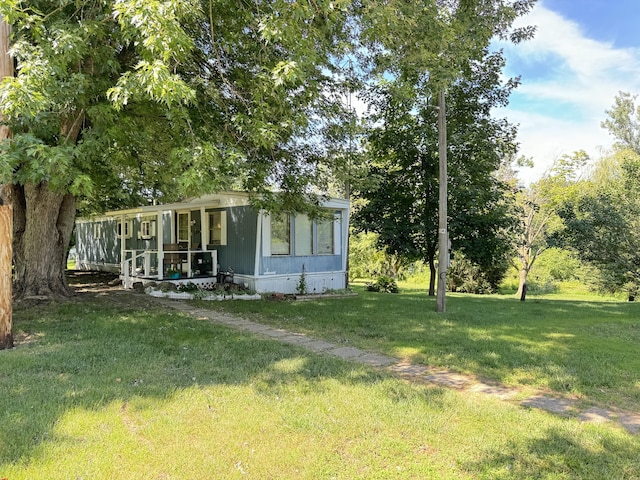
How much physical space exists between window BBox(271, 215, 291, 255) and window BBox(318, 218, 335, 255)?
1.14 meters

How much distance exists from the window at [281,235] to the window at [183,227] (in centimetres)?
388

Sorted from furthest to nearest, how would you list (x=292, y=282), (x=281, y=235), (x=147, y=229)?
(x=147, y=229) < (x=292, y=282) < (x=281, y=235)

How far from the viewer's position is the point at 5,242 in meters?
5.18

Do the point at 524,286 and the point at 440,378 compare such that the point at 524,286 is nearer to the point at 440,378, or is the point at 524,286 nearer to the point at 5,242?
the point at 440,378

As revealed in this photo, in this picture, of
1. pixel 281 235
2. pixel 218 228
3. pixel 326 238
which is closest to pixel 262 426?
pixel 281 235

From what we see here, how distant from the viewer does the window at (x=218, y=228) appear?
1254cm

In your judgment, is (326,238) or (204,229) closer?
(326,238)

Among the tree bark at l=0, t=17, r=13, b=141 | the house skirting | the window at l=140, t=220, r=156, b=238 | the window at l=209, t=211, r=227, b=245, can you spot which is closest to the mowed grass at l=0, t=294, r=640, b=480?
the tree bark at l=0, t=17, r=13, b=141

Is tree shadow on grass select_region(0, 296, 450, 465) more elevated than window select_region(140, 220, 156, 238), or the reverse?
window select_region(140, 220, 156, 238)

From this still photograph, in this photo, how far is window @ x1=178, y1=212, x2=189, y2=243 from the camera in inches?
549

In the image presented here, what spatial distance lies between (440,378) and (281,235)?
7842 millimetres

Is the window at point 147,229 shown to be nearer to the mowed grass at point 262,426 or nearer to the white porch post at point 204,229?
the white porch post at point 204,229

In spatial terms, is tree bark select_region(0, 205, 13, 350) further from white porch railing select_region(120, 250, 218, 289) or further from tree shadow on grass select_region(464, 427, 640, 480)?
white porch railing select_region(120, 250, 218, 289)

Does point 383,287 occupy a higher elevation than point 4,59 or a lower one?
lower
